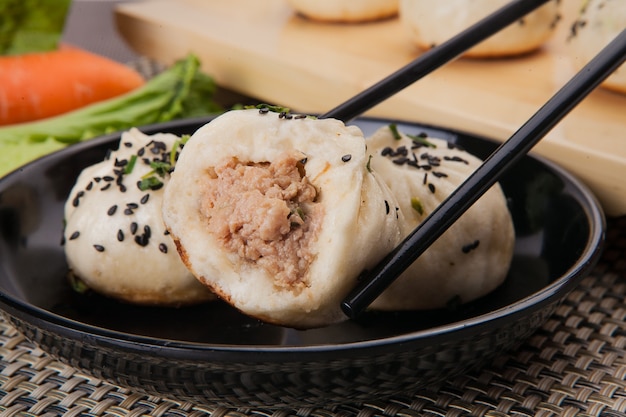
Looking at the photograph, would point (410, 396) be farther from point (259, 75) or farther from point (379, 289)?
point (259, 75)

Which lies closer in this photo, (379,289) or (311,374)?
(311,374)

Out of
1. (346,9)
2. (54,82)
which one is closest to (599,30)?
(346,9)

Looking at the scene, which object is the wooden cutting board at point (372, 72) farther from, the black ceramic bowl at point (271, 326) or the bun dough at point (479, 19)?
the black ceramic bowl at point (271, 326)

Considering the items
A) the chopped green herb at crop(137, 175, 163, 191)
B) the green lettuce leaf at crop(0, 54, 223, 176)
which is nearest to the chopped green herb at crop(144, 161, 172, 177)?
the chopped green herb at crop(137, 175, 163, 191)

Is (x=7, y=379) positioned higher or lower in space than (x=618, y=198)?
lower

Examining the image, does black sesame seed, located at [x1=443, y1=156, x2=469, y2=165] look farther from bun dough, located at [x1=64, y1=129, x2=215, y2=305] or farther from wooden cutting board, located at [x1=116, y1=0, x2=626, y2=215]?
bun dough, located at [x1=64, y1=129, x2=215, y2=305]

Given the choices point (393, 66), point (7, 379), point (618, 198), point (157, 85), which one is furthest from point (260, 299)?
point (157, 85)
